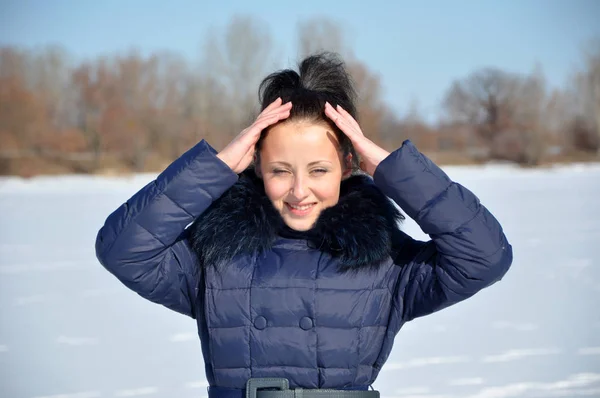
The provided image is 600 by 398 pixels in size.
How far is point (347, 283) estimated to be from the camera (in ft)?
6.04

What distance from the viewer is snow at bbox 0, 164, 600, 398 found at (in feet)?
12.9

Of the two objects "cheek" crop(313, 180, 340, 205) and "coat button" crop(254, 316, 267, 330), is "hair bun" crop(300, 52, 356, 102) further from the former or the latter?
"coat button" crop(254, 316, 267, 330)

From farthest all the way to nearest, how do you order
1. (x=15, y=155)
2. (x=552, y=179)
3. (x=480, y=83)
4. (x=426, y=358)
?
(x=480, y=83), (x=15, y=155), (x=552, y=179), (x=426, y=358)

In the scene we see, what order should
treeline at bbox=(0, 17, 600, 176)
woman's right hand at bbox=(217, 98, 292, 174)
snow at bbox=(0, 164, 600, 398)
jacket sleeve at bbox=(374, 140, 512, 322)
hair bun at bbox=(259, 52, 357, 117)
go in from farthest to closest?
treeline at bbox=(0, 17, 600, 176), snow at bbox=(0, 164, 600, 398), hair bun at bbox=(259, 52, 357, 117), woman's right hand at bbox=(217, 98, 292, 174), jacket sleeve at bbox=(374, 140, 512, 322)

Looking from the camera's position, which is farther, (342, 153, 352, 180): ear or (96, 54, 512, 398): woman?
(342, 153, 352, 180): ear

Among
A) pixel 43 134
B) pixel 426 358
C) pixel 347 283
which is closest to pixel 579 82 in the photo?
pixel 43 134

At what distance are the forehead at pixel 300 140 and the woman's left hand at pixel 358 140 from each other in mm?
54

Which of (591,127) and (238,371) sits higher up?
(591,127)

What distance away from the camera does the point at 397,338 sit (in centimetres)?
500

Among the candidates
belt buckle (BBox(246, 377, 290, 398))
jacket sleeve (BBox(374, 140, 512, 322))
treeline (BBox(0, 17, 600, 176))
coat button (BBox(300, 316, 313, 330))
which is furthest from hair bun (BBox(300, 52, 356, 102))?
treeline (BBox(0, 17, 600, 176))

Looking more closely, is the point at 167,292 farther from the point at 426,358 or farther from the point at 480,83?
the point at 480,83

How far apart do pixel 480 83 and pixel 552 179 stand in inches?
626

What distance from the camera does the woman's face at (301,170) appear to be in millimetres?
1869

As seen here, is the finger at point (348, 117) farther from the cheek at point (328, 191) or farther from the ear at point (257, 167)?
the ear at point (257, 167)
